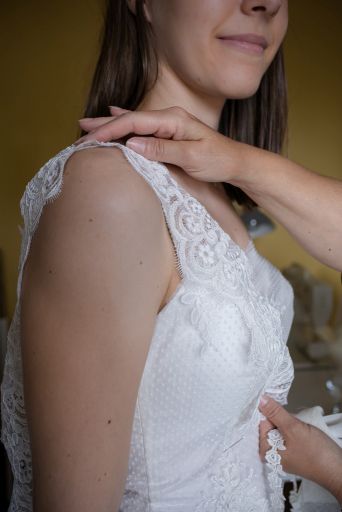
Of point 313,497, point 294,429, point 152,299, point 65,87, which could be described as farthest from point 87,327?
point 65,87

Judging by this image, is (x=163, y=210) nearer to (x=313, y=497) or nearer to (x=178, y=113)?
(x=178, y=113)

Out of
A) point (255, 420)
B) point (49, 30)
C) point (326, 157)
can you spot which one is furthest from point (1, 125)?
point (255, 420)

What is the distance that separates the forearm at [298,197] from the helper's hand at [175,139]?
41 millimetres

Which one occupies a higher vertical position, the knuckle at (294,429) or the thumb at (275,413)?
the thumb at (275,413)

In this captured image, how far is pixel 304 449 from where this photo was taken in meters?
0.87

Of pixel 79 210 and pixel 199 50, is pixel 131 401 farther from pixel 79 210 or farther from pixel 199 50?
pixel 199 50

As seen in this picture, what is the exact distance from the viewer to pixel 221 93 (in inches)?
32.6

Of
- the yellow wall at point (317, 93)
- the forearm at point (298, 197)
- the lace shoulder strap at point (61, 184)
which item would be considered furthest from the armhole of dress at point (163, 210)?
the yellow wall at point (317, 93)

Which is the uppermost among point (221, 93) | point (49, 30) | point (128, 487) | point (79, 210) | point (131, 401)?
point (49, 30)

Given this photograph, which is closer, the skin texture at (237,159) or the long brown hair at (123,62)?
the skin texture at (237,159)

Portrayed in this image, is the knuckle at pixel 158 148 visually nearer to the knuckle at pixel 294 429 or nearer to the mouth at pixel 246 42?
the mouth at pixel 246 42

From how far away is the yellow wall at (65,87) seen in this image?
249 centimetres

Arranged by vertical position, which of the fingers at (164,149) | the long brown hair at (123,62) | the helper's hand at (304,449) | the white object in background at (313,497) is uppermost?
the long brown hair at (123,62)

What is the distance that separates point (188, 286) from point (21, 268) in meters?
0.22
